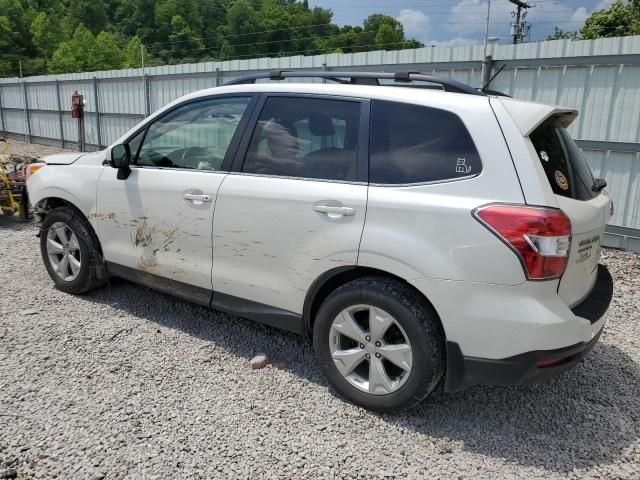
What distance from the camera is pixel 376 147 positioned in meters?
2.88

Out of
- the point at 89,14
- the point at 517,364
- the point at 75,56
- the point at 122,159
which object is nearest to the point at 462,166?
the point at 517,364

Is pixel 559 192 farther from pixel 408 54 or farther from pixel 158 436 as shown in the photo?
pixel 408 54

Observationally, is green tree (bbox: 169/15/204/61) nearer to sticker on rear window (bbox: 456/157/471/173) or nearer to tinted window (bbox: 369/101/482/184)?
tinted window (bbox: 369/101/482/184)

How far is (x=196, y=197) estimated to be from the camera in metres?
3.47

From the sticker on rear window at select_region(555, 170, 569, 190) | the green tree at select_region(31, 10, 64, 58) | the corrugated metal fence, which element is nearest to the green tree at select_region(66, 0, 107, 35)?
the green tree at select_region(31, 10, 64, 58)

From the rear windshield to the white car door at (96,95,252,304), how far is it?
1.88 metres

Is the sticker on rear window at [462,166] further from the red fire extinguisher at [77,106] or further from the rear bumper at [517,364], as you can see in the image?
the red fire extinguisher at [77,106]

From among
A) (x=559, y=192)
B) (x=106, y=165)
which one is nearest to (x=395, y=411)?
(x=559, y=192)

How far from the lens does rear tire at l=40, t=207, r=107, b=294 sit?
4.29m

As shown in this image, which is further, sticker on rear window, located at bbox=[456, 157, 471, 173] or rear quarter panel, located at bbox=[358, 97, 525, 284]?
sticker on rear window, located at bbox=[456, 157, 471, 173]

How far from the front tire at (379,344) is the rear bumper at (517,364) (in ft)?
0.33

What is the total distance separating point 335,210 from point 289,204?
1.07ft

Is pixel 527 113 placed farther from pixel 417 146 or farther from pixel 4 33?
pixel 4 33

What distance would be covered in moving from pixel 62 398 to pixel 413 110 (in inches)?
103
